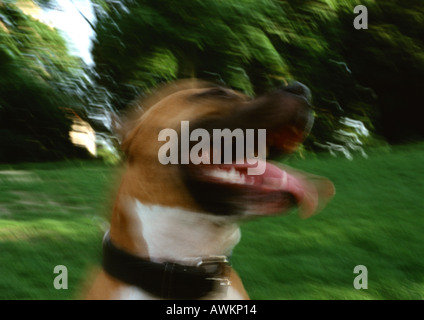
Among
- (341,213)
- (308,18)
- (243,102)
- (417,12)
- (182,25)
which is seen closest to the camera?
(243,102)

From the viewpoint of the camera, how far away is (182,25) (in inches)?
267

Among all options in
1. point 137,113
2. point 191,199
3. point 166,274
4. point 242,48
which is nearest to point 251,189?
point 191,199

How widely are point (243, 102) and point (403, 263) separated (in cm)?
255

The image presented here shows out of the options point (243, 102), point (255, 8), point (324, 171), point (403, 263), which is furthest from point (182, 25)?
point (243, 102)

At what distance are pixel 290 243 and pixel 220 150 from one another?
267cm

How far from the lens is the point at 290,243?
15.1 ft

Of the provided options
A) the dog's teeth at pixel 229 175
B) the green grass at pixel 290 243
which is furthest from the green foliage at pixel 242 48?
the dog's teeth at pixel 229 175

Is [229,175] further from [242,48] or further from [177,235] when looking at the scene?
[242,48]

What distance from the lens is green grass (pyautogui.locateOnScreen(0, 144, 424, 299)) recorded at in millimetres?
3693

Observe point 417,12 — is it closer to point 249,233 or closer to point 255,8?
point 255,8

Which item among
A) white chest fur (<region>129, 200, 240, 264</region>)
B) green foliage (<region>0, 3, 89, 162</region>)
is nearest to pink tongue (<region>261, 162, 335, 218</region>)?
white chest fur (<region>129, 200, 240, 264</region>)

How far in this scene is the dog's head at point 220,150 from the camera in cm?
194

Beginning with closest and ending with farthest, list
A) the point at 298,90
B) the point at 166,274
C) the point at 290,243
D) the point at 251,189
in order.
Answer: the point at 166,274 → the point at 251,189 → the point at 298,90 → the point at 290,243
